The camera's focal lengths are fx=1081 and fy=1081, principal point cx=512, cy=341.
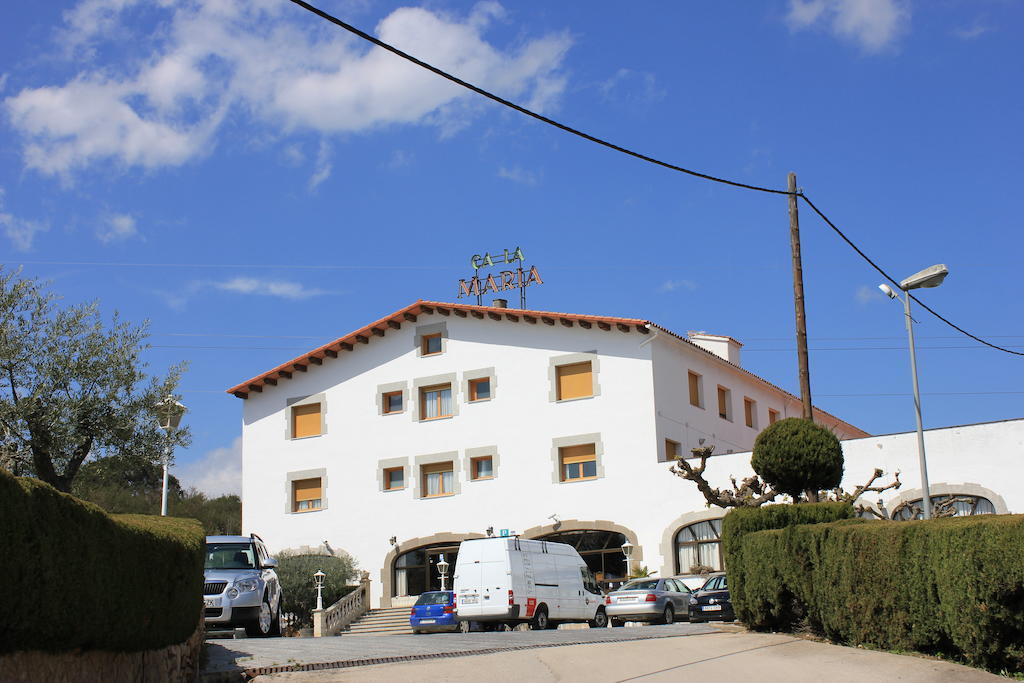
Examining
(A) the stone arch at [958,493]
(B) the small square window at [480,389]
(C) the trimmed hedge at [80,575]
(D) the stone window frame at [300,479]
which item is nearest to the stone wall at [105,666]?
(C) the trimmed hedge at [80,575]

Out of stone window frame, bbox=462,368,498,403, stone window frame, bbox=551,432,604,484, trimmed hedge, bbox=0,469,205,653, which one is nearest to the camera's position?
trimmed hedge, bbox=0,469,205,653

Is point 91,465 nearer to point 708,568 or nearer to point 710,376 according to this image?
point 708,568

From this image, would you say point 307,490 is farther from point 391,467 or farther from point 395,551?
point 395,551

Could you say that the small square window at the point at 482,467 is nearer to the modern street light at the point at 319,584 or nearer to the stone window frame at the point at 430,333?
the stone window frame at the point at 430,333

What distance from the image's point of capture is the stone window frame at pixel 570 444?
34.4 meters

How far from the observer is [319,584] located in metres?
35.0

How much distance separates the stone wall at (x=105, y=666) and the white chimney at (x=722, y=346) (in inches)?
1234

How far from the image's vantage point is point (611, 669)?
13062 millimetres

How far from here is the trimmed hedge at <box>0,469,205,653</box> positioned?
7207 mm

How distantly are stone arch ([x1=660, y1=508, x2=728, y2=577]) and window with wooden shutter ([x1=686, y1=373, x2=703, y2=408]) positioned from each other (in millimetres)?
5195

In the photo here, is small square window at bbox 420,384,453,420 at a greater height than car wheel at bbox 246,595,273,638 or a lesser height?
greater

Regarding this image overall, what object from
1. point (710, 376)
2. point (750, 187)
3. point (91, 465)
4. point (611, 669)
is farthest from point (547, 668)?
point (710, 376)

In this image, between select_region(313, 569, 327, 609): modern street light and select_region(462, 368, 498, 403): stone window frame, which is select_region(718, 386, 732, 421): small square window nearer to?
select_region(462, 368, 498, 403): stone window frame

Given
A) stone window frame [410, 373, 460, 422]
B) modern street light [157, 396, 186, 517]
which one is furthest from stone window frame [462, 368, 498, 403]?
modern street light [157, 396, 186, 517]
